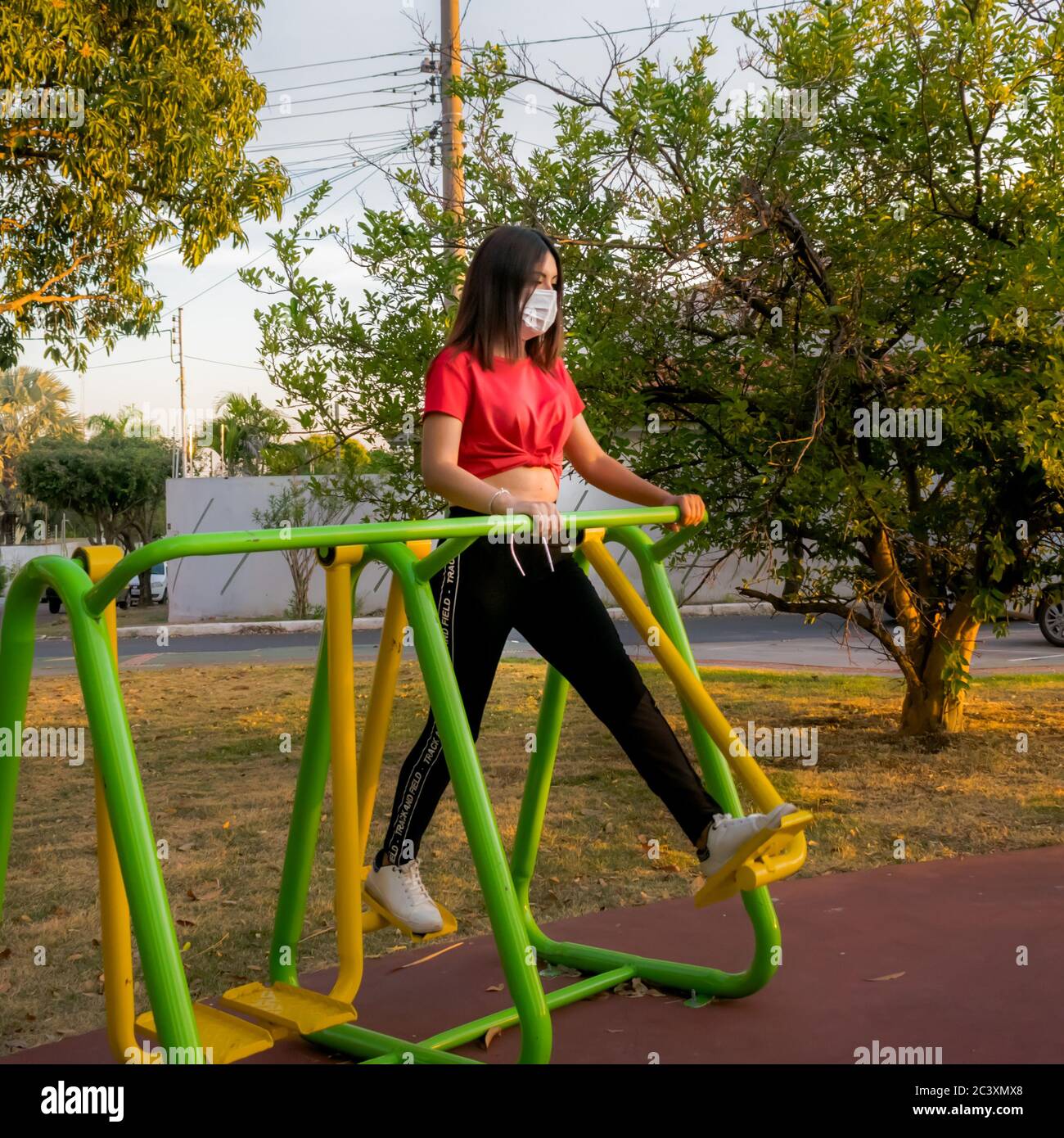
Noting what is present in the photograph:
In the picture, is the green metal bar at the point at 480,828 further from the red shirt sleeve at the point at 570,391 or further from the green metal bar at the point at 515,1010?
the red shirt sleeve at the point at 570,391

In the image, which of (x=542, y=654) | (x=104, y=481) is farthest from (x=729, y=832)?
(x=104, y=481)

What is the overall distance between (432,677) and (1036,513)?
14.2 ft

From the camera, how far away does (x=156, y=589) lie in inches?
1163

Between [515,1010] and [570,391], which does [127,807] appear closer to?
[515,1010]

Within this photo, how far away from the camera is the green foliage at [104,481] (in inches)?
1259

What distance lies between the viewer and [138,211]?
9.75m

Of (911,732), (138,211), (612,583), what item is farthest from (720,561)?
(138,211)

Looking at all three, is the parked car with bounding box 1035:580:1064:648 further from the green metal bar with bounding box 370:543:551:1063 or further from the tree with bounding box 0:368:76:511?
the tree with bounding box 0:368:76:511

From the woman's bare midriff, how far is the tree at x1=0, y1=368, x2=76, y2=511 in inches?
1721

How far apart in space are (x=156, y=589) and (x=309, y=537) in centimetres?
2822

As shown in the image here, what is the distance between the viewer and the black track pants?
3.22 m

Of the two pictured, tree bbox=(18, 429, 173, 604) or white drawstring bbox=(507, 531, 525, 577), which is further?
tree bbox=(18, 429, 173, 604)

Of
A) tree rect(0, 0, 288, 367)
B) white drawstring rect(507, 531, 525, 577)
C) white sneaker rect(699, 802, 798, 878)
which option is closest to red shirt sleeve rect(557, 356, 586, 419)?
white drawstring rect(507, 531, 525, 577)

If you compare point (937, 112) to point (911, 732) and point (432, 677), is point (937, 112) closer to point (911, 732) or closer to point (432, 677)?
point (911, 732)
